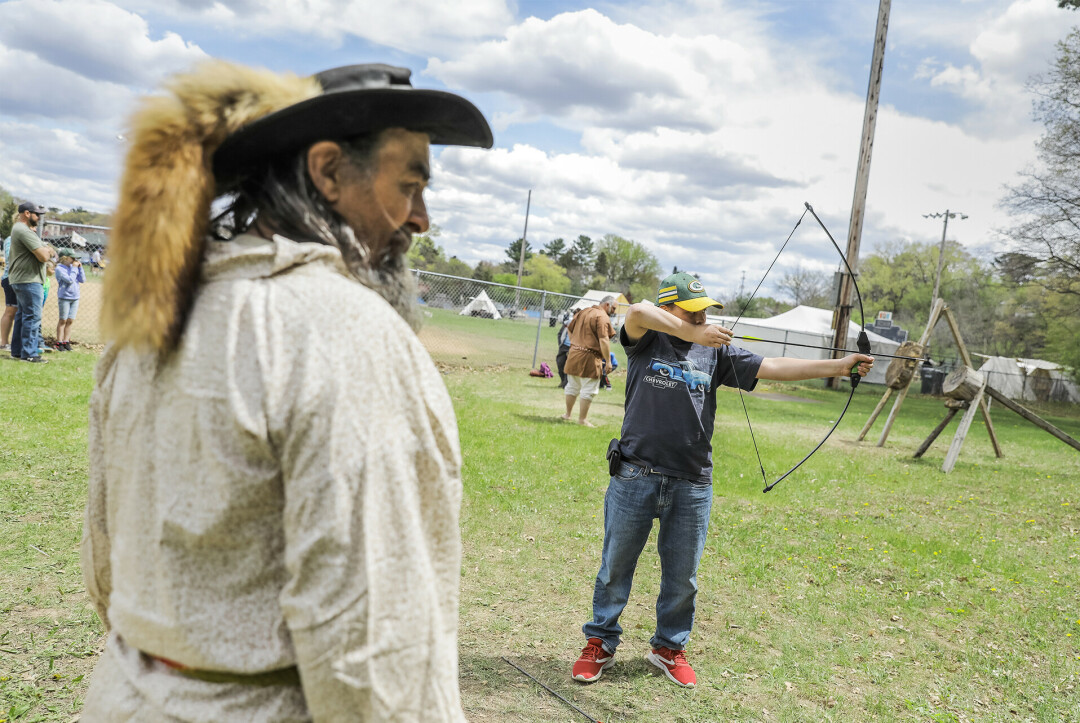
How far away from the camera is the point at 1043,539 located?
6867 mm

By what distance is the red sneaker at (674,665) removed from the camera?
11.8 ft

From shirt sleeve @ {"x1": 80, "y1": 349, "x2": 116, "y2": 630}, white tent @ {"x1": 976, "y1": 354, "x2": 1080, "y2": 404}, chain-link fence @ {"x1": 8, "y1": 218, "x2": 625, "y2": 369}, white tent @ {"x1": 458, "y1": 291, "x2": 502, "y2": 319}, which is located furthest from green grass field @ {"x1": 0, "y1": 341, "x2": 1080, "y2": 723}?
white tent @ {"x1": 976, "y1": 354, "x2": 1080, "y2": 404}

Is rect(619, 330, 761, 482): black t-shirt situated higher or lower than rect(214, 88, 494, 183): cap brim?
lower

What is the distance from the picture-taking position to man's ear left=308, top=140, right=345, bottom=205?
1069 millimetres

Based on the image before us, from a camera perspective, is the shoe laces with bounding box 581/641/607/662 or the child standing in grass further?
the child standing in grass

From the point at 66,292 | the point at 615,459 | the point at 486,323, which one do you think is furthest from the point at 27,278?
the point at 486,323

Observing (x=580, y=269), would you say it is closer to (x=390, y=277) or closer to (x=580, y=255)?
(x=580, y=255)

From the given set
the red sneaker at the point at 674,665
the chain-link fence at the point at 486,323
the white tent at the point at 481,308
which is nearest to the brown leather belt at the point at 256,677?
the red sneaker at the point at 674,665

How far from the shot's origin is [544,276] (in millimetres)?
83312

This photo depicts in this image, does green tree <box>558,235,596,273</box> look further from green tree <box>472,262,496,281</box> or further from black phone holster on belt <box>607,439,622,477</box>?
black phone holster on belt <box>607,439,622,477</box>

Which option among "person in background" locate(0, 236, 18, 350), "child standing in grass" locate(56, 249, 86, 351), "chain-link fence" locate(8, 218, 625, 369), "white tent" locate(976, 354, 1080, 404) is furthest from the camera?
"white tent" locate(976, 354, 1080, 404)

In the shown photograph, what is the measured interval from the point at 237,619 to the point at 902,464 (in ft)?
35.1

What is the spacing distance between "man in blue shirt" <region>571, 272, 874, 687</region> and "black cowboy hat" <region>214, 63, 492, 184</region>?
2.33m

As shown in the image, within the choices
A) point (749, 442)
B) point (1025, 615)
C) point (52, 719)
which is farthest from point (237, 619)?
point (749, 442)
